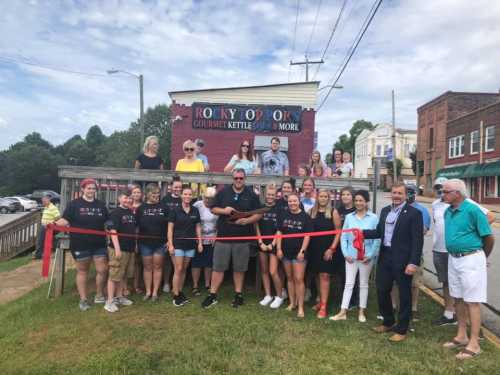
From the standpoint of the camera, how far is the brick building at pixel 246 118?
45.0 feet

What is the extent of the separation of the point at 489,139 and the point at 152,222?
2819 centimetres

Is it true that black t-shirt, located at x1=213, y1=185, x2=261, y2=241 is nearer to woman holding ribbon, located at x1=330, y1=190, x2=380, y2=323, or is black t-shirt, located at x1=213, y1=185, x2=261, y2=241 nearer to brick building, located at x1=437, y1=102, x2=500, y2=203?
woman holding ribbon, located at x1=330, y1=190, x2=380, y2=323

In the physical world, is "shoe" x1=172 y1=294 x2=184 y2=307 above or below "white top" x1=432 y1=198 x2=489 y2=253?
below

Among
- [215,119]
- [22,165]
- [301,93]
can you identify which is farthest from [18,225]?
[22,165]

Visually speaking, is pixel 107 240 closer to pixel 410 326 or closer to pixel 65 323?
pixel 65 323

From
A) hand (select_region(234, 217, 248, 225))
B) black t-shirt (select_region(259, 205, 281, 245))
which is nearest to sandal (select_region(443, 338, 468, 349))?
black t-shirt (select_region(259, 205, 281, 245))

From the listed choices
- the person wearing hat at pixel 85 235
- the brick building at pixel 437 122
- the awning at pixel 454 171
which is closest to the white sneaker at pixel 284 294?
the person wearing hat at pixel 85 235

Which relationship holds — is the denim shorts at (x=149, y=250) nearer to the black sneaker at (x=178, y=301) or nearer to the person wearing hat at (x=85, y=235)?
the person wearing hat at (x=85, y=235)

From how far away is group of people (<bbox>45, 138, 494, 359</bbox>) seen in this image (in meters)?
4.30

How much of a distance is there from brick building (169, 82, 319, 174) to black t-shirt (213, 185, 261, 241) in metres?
8.65

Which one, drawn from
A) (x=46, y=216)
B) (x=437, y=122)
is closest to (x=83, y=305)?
(x=46, y=216)

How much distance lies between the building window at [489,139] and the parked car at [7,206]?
36.6 meters

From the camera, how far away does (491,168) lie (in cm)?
2491

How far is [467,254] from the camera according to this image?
12.4 feet
